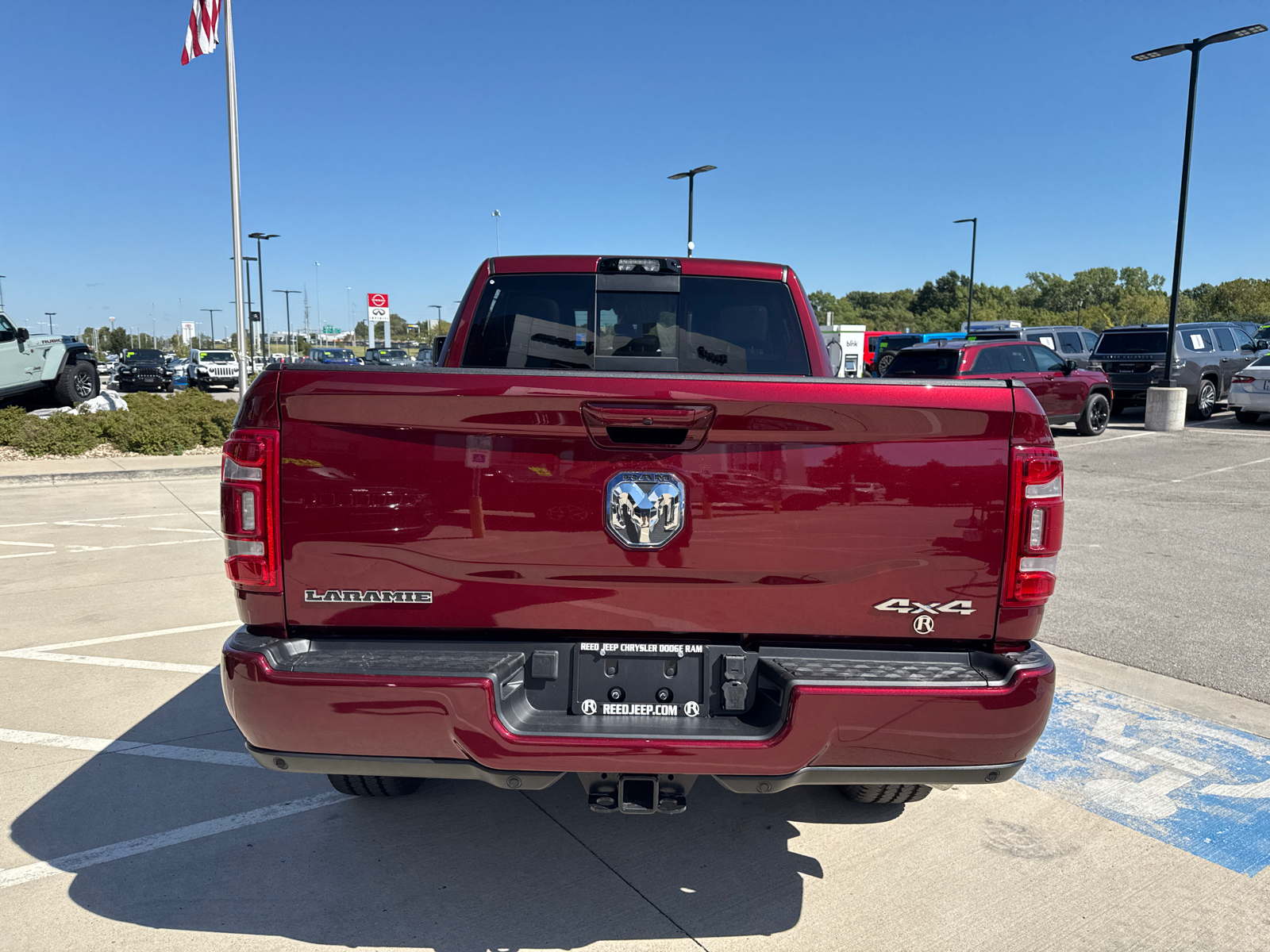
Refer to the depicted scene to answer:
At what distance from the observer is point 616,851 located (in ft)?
10.9

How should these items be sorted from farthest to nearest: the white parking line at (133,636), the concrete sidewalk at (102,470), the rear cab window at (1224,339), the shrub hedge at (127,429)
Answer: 1. the rear cab window at (1224,339)
2. the shrub hedge at (127,429)
3. the concrete sidewalk at (102,470)
4. the white parking line at (133,636)

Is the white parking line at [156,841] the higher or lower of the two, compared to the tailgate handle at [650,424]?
lower

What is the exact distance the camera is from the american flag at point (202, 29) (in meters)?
17.3

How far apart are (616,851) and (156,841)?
1718 mm

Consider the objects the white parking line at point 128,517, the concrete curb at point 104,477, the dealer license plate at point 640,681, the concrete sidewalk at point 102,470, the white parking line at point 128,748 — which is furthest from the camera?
the concrete sidewalk at point 102,470

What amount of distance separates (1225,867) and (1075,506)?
27.1 feet

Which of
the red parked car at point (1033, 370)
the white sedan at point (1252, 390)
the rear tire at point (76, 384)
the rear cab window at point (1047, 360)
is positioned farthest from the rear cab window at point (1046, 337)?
the rear tire at point (76, 384)

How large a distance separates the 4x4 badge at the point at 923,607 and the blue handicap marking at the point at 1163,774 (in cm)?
177

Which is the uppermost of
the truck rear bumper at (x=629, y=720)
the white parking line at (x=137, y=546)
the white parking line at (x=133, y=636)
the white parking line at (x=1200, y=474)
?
the truck rear bumper at (x=629, y=720)

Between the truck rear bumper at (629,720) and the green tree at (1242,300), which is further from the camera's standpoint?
the green tree at (1242,300)

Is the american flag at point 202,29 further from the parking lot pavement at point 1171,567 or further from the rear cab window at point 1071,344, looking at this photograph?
the rear cab window at point 1071,344

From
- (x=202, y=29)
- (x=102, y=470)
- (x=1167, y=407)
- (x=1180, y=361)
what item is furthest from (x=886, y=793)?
(x=1180, y=361)

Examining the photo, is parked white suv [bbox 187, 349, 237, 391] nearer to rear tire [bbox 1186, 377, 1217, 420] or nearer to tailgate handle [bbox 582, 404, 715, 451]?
rear tire [bbox 1186, 377, 1217, 420]

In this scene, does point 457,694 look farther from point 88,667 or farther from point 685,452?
point 88,667
